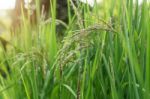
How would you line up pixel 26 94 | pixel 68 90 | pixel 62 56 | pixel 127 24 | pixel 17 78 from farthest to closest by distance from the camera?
1. pixel 17 78
2. pixel 26 94
3. pixel 68 90
4. pixel 127 24
5. pixel 62 56

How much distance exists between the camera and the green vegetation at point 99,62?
0.94m

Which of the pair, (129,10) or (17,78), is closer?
(129,10)

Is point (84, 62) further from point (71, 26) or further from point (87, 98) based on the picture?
point (71, 26)

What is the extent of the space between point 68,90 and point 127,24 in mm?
297

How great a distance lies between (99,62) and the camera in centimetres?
110

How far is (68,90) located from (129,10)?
307mm

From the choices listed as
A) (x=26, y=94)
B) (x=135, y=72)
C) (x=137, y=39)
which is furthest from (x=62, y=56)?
(x=26, y=94)

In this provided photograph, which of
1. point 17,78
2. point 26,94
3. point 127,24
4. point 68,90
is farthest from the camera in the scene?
point 17,78

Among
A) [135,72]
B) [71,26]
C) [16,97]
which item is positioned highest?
[71,26]

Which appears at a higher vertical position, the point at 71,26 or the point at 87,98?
the point at 71,26

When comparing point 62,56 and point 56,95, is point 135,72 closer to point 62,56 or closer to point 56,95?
point 62,56

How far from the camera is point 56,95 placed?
120 cm

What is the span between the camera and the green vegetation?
3.10 feet

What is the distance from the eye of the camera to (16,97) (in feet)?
4.44
